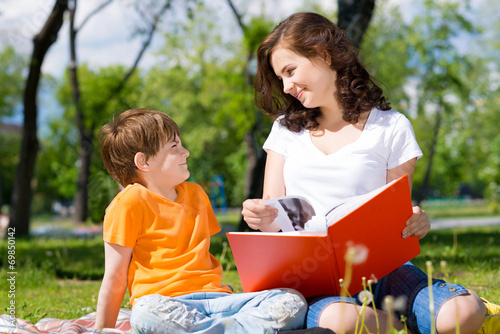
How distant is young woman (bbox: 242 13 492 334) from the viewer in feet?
7.20

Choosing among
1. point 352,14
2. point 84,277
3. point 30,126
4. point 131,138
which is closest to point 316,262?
point 131,138

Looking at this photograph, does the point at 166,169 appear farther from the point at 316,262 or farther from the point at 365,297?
the point at 365,297

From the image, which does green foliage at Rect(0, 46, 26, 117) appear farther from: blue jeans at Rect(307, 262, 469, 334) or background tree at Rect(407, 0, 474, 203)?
blue jeans at Rect(307, 262, 469, 334)

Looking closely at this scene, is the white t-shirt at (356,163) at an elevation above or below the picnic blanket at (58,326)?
above

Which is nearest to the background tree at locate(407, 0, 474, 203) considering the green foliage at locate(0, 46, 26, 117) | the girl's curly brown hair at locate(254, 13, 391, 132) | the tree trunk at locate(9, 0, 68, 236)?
the tree trunk at locate(9, 0, 68, 236)

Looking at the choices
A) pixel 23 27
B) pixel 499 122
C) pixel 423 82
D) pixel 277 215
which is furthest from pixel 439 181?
pixel 277 215

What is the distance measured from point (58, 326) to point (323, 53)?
170 centimetres

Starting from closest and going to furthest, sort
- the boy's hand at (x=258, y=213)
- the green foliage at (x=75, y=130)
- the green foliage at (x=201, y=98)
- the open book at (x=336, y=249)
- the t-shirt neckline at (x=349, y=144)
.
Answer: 1. the open book at (x=336, y=249)
2. the boy's hand at (x=258, y=213)
3. the t-shirt neckline at (x=349, y=144)
4. the green foliage at (x=75, y=130)
5. the green foliage at (x=201, y=98)

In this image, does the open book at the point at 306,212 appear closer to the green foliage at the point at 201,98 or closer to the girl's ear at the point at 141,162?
the girl's ear at the point at 141,162

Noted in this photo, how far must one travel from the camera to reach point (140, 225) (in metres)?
2.21

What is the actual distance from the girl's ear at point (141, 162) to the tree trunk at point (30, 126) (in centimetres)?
754

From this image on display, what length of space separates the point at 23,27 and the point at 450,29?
16320 millimetres

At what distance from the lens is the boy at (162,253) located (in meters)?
2.03

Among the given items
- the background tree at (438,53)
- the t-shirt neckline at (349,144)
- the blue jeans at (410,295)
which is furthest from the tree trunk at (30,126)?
the background tree at (438,53)
